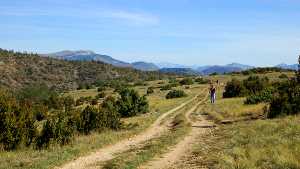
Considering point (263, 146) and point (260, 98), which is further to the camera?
point (260, 98)

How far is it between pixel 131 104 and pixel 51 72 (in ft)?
322

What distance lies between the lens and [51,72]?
133 m

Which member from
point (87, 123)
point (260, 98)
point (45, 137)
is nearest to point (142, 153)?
point (45, 137)

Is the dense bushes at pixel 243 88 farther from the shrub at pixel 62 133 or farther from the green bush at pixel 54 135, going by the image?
the green bush at pixel 54 135

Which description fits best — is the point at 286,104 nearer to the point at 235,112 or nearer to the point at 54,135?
the point at 235,112

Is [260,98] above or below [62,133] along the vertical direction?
above

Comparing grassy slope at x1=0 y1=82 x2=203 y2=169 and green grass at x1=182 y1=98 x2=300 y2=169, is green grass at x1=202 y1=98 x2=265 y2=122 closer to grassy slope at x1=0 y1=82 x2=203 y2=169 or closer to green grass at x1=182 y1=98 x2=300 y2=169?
green grass at x1=182 y1=98 x2=300 y2=169

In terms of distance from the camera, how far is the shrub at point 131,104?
125ft

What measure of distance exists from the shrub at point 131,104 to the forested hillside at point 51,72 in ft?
250

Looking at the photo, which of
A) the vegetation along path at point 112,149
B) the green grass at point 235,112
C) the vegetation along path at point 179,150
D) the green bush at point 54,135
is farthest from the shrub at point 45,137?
the green grass at point 235,112

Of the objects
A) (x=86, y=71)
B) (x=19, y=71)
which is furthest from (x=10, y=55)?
(x=86, y=71)

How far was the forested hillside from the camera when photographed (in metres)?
119

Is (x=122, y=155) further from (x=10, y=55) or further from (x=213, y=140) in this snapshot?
(x=10, y=55)

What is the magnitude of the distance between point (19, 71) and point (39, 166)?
113m
